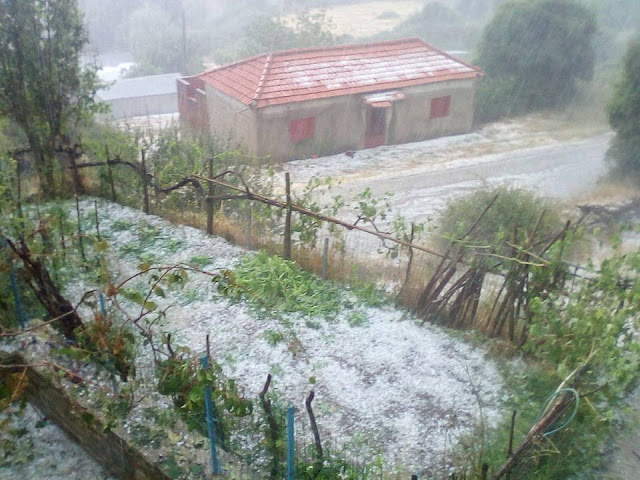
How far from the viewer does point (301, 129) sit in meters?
13.7

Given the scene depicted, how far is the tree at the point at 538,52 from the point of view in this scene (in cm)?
1756

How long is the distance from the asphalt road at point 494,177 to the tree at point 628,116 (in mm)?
621

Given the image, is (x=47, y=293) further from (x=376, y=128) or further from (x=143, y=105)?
(x=143, y=105)

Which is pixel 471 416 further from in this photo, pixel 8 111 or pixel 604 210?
pixel 604 210

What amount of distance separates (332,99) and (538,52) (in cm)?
785

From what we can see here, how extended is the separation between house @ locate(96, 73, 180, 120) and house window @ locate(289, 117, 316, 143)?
905 centimetres

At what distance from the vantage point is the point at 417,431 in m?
3.65

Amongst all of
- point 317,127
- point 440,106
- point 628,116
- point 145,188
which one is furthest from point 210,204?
point 440,106

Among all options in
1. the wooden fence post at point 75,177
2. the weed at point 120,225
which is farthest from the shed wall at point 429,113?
the weed at point 120,225

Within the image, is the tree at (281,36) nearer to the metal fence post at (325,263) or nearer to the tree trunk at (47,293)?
the metal fence post at (325,263)

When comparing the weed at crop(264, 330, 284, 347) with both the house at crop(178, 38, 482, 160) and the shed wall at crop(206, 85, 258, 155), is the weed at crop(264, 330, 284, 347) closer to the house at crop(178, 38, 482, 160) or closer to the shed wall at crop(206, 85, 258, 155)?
the shed wall at crop(206, 85, 258, 155)

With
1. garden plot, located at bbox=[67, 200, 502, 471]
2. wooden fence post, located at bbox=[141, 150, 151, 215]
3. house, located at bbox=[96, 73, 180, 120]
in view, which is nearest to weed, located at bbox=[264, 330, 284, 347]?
garden plot, located at bbox=[67, 200, 502, 471]

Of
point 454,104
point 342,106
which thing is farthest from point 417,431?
point 454,104

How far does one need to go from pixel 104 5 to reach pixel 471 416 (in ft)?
124
